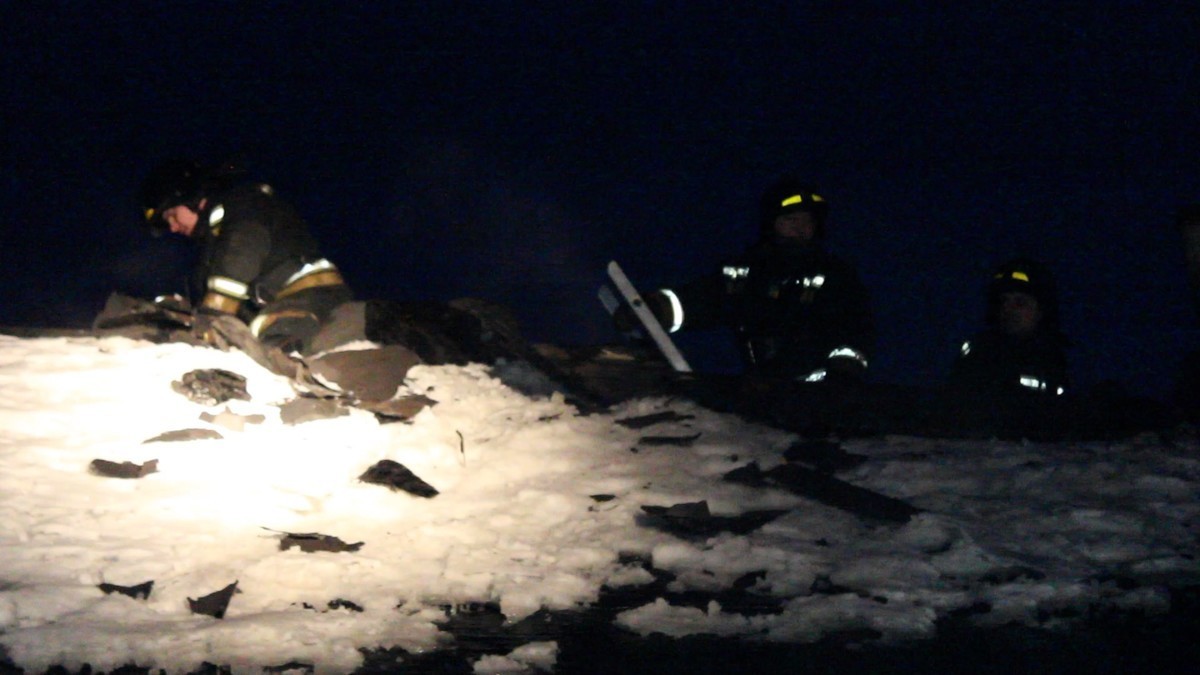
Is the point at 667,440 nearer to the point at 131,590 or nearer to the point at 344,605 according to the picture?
the point at 344,605

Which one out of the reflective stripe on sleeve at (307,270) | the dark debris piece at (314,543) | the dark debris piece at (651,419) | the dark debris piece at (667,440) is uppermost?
the reflective stripe on sleeve at (307,270)

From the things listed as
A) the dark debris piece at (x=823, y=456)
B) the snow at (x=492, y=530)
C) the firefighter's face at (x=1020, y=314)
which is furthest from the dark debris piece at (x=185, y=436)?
the firefighter's face at (x=1020, y=314)

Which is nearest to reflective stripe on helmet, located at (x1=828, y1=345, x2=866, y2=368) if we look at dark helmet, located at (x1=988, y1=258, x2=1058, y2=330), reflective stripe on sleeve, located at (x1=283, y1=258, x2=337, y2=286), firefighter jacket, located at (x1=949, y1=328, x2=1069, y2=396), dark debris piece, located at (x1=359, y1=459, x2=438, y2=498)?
firefighter jacket, located at (x1=949, y1=328, x2=1069, y2=396)

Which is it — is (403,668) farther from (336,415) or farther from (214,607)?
(336,415)

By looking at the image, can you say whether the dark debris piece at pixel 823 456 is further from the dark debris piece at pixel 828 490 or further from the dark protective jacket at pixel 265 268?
the dark protective jacket at pixel 265 268

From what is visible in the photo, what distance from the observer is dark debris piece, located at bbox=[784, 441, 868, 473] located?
4199mm

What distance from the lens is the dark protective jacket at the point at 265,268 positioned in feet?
23.0

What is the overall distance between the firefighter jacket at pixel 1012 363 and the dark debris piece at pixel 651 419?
73.5 inches

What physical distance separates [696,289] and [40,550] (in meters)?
4.58

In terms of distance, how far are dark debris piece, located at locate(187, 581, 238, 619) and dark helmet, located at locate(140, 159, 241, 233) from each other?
505cm

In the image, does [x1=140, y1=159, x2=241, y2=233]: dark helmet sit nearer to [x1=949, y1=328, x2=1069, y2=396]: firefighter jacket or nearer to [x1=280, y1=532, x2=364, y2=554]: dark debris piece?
[x1=280, y1=532, x2=364, y2=554]: dark debris piece

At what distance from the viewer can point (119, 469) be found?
3836mm

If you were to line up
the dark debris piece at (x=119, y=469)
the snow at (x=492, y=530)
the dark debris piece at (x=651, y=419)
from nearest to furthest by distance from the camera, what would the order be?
the snow at (x=492, y=530) → the dark debris piece at (x=119, y=469) → the dark debris piece at (x=651, y=419)

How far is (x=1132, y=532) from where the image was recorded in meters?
3.34
